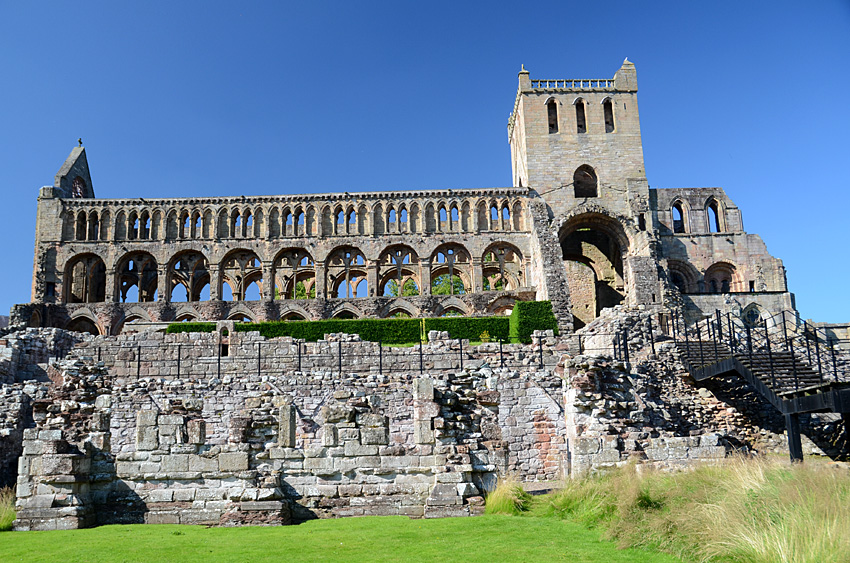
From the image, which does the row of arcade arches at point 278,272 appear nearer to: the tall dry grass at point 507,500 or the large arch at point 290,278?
the large arch at point 290,278

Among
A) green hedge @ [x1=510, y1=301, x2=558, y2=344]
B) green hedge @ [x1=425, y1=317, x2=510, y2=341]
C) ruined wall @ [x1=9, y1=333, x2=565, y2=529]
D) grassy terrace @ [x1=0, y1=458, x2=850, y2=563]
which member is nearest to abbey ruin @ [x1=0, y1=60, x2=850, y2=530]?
ruined wall @ [x1=9, y1=333, x2=565, y2=529]

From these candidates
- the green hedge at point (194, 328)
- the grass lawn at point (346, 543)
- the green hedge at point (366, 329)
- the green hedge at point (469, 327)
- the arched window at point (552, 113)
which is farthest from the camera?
the arched window at point (552, 113)

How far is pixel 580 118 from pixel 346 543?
1499 inches

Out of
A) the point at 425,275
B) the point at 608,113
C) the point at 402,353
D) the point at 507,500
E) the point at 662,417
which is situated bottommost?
the point at 507,500

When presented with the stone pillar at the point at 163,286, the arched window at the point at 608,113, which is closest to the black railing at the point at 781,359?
the arched window at the point at 608,113

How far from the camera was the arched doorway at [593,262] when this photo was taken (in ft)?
131

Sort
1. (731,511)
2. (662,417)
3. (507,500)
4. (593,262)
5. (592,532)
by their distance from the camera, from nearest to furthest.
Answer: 1. (731,511)
2. (592,532)
3. (507,500)
4. (662,417)
5. (593,262)

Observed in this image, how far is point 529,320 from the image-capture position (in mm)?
30953

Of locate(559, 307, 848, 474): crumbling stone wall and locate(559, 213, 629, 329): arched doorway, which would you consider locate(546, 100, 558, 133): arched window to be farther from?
locate(559, 307, 848, 474): crumbling stone wall

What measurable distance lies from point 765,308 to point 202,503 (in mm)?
32219

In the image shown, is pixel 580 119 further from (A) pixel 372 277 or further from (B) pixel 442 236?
(A) pixel 372 277

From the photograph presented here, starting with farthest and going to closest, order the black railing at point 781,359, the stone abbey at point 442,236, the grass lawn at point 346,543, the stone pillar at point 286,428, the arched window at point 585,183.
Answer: the arched window at point 585,183 < the stone abbey at point 442,236 < the black railing at point 781,359 < the stone pillar at point 286,428 < the grass lawn at point 346,543

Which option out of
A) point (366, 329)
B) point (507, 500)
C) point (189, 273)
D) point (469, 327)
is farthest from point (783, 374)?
point (189, 273)

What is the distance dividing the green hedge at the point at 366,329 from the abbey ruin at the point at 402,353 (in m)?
2.70
